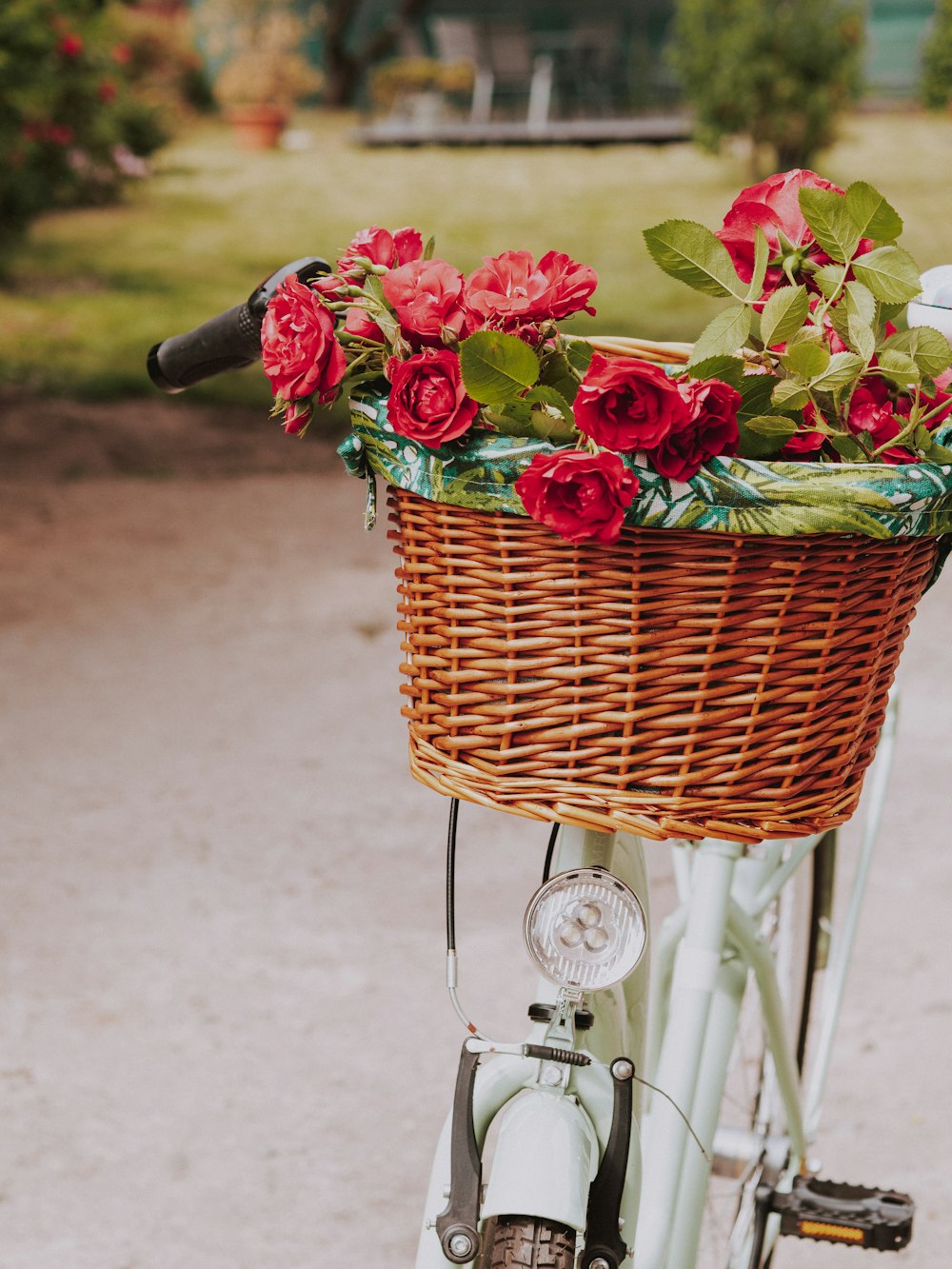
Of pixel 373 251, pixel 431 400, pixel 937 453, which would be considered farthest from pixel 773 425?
pixel 373 251

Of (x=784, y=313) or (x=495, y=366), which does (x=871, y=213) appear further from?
(x=495, y=366)

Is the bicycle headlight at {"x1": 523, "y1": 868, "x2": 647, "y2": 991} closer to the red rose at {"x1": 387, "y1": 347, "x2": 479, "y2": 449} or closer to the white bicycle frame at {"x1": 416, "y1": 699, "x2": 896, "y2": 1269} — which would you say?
the white bicycle frame at {"x1": 416, "y1": 699, "x2": 896, "y2": 1269}

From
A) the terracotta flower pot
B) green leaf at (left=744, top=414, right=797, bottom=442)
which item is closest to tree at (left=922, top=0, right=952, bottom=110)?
the terracotta flower pot

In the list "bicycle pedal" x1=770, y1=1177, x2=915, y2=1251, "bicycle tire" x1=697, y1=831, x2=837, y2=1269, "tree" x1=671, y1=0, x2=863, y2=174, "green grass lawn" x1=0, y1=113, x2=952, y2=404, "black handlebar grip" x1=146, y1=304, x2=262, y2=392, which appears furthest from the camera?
"tree" x1=671, y1=0, x2=863, y2=174

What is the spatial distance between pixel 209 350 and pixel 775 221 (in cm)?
55

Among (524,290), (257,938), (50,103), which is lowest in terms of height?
(257,938)

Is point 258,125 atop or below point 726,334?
below

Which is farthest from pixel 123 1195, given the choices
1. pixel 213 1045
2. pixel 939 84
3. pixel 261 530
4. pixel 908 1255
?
pixel 939 84

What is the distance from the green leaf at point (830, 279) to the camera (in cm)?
107

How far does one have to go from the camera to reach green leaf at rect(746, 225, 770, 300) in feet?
3.53

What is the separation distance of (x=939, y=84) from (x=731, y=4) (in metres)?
2.51

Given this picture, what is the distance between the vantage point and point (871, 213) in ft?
3.43

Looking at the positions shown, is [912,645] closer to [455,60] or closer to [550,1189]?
[550,1189]

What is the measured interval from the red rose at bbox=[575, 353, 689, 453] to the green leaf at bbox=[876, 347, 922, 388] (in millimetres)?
169
